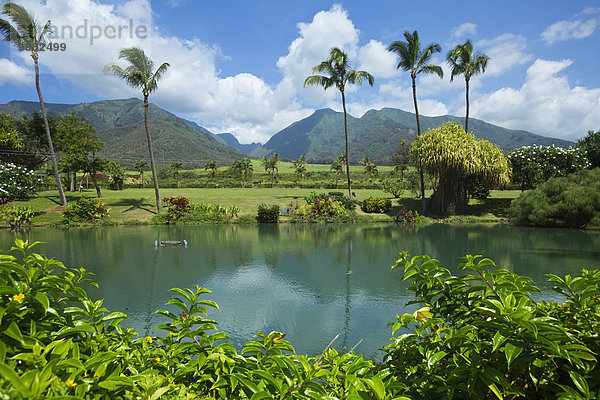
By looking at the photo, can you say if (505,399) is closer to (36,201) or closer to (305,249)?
(305,249)

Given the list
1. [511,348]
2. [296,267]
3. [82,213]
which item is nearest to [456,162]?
[296,267]

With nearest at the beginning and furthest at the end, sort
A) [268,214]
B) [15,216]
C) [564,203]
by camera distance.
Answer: [564,203] < [15,216] < [268,214]

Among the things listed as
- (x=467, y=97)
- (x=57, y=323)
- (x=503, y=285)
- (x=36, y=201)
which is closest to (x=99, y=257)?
(x=57, y=323)

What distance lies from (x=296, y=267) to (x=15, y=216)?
76.6ft

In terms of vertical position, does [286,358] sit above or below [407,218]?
above

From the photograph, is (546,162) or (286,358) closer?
(286,358)

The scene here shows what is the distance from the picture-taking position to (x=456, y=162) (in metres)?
24.6

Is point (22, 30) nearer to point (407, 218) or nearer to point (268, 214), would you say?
point (268, 214)

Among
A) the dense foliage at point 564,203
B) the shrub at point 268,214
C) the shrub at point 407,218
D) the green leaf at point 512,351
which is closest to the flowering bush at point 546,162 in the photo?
the dense foliage at point 564,203

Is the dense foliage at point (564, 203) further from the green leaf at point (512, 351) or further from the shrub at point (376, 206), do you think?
the green leaf at point (512, 351)

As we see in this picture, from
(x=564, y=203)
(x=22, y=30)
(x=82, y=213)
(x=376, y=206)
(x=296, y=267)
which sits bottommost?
(x=296, y=267)

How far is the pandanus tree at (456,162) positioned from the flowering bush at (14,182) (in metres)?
34.5

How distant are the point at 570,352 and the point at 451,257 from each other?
1181 cm

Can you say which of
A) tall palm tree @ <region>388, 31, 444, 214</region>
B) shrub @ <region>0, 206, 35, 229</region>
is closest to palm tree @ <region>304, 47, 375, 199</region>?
tall palm tree @ <region>388, 31, 444, 214</region>
